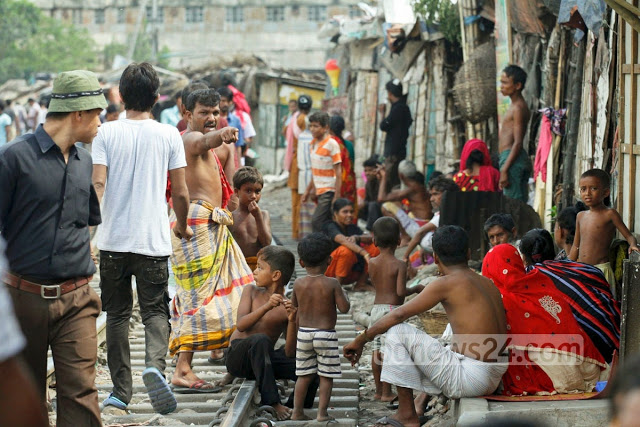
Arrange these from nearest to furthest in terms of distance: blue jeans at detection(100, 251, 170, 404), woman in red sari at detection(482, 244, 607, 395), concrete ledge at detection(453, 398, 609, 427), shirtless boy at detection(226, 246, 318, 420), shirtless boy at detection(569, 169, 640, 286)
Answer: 1. concrete ledge at detection(453, 398, 609, 427)
2. woman in red sari at detection(482, 244, 607, 395)
3. blue jeans at detection(100, 251, 170, 404)
4. shirtless boy at detection(226, 246, 318, 420)
5. shirtless boy at detection(569, 169, 640, 286)

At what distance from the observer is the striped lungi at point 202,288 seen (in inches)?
283

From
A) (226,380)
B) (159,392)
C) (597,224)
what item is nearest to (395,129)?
(597,224)

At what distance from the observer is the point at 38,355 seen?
4.95 m

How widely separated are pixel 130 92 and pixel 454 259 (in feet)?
Answer: 7.15

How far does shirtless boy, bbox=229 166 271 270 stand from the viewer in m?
8.05

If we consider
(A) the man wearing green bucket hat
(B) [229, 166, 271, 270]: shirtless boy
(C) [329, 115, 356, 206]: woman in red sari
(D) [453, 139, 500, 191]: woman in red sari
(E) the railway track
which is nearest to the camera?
(A) the man wearing green bucket hat

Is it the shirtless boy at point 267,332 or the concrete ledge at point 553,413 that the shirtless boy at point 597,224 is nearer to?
the concrete ledge at point 553,413

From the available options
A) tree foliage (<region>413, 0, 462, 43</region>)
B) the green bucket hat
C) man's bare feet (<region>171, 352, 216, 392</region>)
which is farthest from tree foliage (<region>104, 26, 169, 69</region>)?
the green bucket hat

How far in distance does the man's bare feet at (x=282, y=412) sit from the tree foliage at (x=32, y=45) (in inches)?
1875

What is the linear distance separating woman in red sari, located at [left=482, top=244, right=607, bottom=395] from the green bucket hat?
272 centimetres

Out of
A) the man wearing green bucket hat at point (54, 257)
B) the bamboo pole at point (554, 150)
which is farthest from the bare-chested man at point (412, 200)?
the man wearing green bucket hat at point (54, 257)

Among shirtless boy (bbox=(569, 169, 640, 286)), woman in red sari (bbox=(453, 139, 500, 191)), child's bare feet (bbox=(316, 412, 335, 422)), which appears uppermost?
shirtless boy (bbox=(569, 169, 640, 286))

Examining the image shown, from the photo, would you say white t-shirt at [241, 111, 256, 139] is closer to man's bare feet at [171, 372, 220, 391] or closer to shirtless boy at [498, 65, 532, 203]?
shirtless boy at [498, 65, 532, 203]

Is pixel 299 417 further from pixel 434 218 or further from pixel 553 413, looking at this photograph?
pixel 434 218
